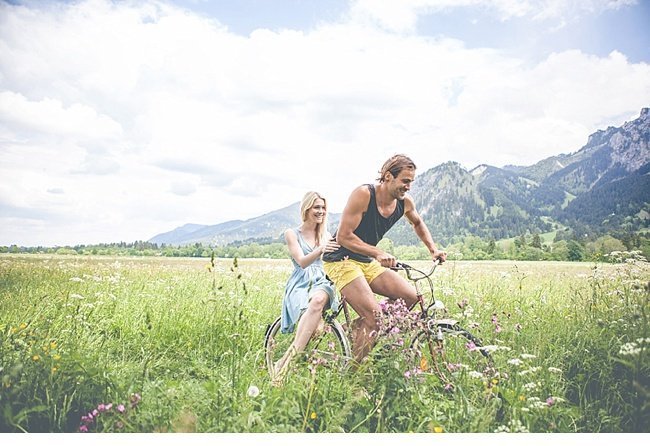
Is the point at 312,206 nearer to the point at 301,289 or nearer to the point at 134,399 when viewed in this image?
the point at 301,289

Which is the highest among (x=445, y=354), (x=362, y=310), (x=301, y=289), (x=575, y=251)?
(x=575, y=251)

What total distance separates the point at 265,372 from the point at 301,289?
655 mm

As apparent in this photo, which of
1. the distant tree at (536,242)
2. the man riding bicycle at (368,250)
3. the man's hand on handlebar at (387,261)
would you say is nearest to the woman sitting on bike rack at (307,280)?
the man riding bicycle at (368,250)

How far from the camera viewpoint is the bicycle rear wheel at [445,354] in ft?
10.6

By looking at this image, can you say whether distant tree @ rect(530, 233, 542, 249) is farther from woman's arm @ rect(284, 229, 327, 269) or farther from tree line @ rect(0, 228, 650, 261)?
woman's arm @ rect(284, 229, 327, 269)

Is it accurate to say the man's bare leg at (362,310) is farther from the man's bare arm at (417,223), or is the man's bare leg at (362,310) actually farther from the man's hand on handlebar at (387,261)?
the man's bare arm at (417,223)

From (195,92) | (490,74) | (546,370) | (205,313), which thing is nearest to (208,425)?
(205,313)

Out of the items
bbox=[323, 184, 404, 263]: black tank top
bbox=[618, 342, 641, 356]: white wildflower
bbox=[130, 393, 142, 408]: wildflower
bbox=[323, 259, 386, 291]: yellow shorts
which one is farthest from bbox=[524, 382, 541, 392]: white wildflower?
bbox=[130, 393, 142, 408]: wildflower

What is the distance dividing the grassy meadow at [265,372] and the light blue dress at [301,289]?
394mm

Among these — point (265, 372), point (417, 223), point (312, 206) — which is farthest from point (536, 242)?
point (265, 372)

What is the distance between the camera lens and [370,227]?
12.0ft

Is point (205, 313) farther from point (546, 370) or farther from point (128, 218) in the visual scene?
point (546, 370)

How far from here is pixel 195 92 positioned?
4.62 m

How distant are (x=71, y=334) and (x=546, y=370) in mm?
3308
